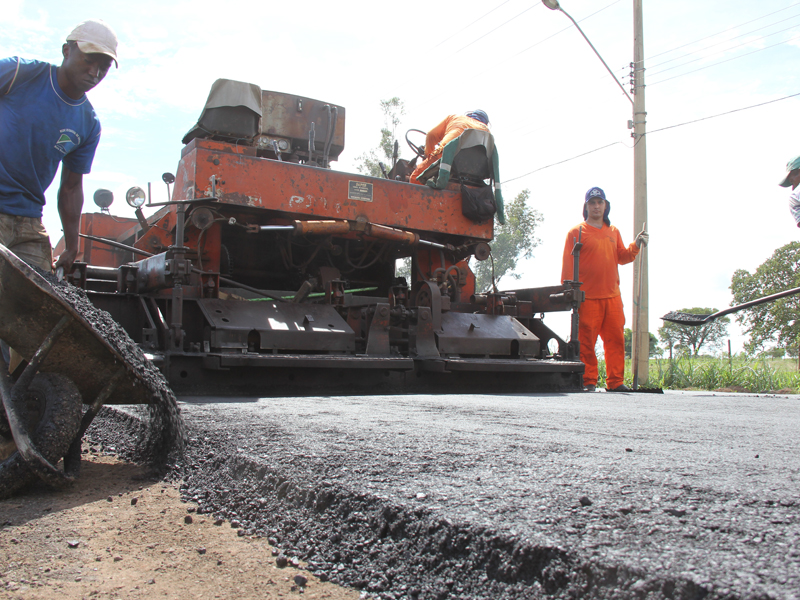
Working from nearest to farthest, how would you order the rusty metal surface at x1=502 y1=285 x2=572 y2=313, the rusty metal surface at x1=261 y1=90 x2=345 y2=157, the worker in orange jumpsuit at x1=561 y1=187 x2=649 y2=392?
the rusty metal surface at x1=502 y1=285 x2=572 y2=313 < the rusty metal surface at x1=261 y1=90 x2=345 y2=157 < the worker in orange jumpsuit at x1=561 y1=187 x2=649 y2=392

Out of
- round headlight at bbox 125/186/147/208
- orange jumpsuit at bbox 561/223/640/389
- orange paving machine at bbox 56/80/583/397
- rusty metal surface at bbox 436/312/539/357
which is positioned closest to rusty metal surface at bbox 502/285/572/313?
orange paving machine at bbox 56/80/583/397

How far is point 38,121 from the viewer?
282cm

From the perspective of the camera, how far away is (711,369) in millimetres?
11508

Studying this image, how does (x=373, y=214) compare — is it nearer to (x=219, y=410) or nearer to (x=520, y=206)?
(x=219, y=410)

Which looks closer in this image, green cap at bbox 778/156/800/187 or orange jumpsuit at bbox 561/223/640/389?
green cap at bbox 778/156/800/187

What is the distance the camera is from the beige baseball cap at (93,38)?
9.04ft

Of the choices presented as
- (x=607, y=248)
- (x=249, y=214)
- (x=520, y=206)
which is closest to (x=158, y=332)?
(x=249, y=214)

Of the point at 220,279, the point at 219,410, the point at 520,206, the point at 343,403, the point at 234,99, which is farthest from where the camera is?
the point at 520,206

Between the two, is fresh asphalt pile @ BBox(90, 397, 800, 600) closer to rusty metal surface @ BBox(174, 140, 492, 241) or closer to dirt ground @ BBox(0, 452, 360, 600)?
dirt ground @ BBox(0, 452, 360, 600)

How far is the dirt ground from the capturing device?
4.32ft

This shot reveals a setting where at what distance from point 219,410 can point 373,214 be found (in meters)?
3.19

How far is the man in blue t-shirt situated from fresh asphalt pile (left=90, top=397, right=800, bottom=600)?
1371 mm

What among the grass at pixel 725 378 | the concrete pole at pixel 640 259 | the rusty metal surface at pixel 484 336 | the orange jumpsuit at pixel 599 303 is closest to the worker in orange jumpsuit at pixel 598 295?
the orange jumpsuit at pixel 599 303

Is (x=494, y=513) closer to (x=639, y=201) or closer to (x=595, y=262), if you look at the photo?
(x=595, y=262)
